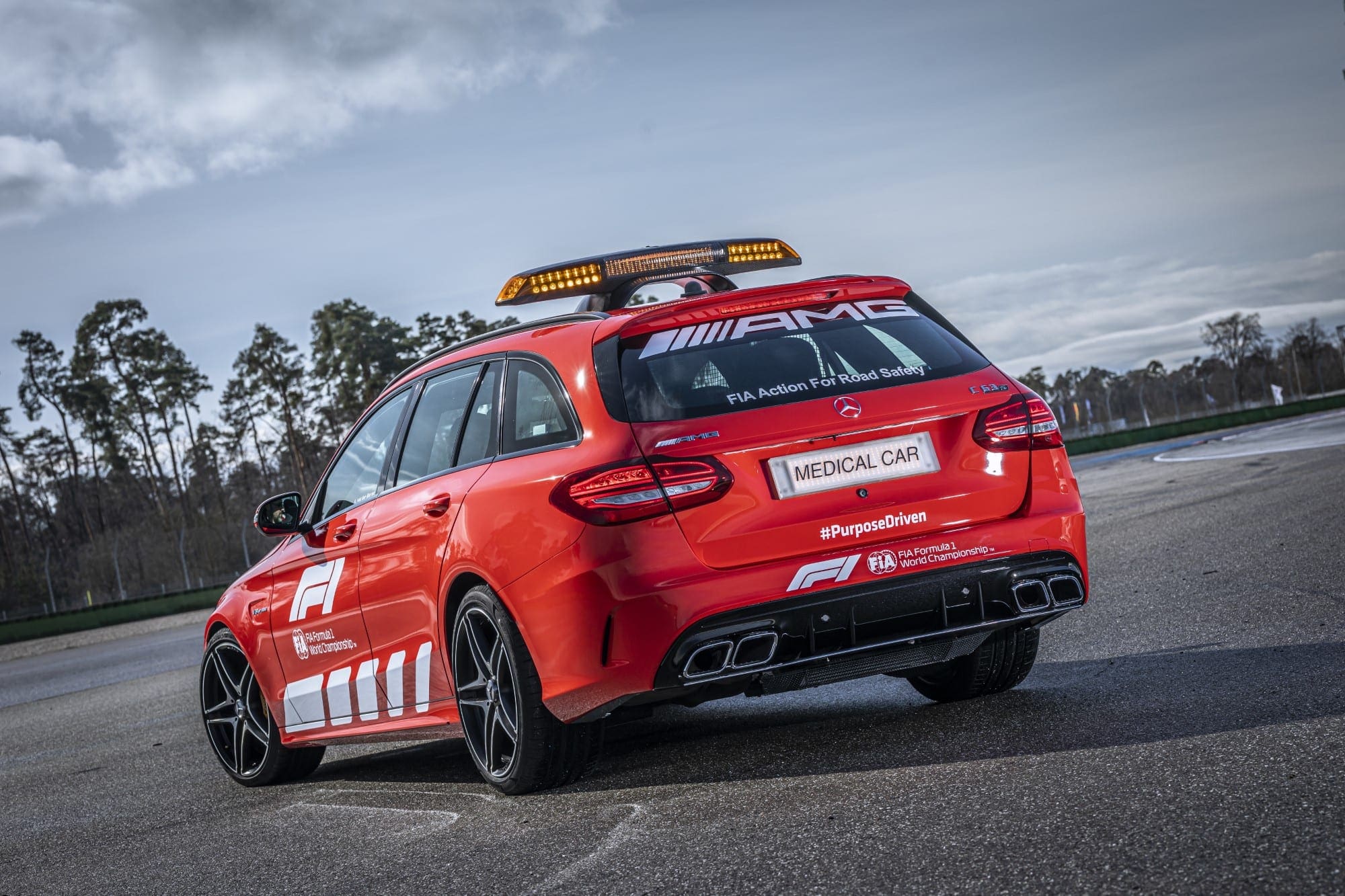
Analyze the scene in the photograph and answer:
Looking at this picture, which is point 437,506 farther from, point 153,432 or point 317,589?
point 153,432

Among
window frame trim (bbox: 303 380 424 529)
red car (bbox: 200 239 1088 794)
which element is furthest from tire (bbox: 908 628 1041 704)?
window frame trim (bbox: 303 380 424 529)

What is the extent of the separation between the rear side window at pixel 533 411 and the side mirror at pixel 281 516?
1.76 m

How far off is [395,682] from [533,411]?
4.87 feet

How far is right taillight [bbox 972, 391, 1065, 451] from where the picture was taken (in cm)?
479

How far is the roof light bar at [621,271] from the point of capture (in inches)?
228

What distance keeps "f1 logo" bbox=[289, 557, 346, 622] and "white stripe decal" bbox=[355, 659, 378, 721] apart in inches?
14.5

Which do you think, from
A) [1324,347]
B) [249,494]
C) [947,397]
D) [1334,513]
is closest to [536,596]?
[947,397]

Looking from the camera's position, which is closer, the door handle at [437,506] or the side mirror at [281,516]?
the door handle at [437,506]

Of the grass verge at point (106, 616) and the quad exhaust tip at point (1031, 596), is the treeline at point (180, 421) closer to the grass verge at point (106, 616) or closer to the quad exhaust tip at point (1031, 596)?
the grass verge at point (106, 616)

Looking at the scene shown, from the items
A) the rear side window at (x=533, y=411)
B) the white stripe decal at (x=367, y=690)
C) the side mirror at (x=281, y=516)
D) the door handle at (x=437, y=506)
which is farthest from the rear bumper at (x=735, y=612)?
the side mirror at (x=281, y=516)

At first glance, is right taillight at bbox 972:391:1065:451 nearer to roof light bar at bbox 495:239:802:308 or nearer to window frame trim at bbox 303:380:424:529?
roof light bar at bbox 495:239:802:308

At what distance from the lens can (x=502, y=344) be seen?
545 centimetres

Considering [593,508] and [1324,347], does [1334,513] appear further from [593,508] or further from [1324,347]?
[1324,347]

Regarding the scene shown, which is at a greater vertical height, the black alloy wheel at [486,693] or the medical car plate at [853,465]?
the medical car plate at [853,465]
